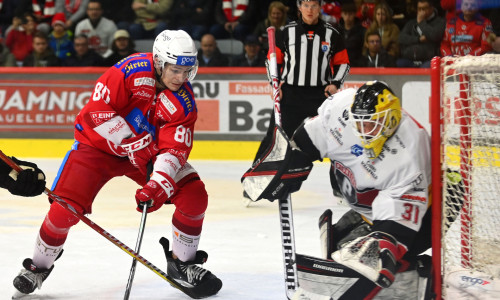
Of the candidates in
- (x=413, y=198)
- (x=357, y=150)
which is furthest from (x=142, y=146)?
(x=413, y=198)

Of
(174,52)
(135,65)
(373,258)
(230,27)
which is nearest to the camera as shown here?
(373,258)

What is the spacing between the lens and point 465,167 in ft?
9.36

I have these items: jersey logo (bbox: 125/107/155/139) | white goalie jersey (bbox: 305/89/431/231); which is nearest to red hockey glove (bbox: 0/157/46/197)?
jersey logo (bbox: 125/107/155/139)

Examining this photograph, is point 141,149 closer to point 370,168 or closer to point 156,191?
point 156,191

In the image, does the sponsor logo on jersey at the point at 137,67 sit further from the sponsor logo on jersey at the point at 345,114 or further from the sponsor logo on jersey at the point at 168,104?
the sponsor logo on jersey at the point at 345,114

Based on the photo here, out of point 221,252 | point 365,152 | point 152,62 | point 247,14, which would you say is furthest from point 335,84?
point 247,14

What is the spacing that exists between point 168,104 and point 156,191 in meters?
0.38

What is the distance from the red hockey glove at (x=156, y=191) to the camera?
3064 millimetres

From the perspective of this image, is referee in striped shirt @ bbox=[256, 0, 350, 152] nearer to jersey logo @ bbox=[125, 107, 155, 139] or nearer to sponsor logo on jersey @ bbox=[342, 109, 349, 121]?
jersey logo @ bbox=[125, 107, 155, 139]

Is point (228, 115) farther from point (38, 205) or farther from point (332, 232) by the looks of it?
point (332, 232)

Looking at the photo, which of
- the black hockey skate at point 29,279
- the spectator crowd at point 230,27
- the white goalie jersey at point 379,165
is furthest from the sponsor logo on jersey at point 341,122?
the spectator crowd at point 230,27

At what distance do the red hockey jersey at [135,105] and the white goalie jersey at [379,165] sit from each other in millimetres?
535

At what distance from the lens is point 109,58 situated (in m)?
7.54

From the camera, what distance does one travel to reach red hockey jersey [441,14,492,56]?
6.43 metres
